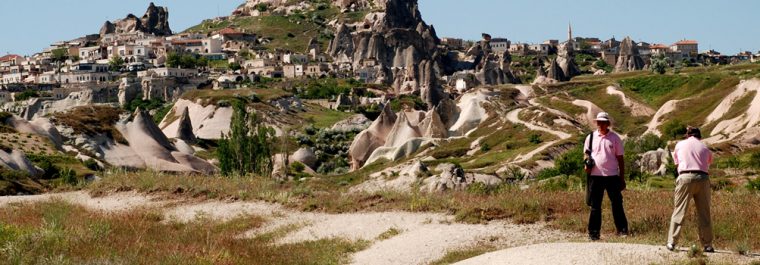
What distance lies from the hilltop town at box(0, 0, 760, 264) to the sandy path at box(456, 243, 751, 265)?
0.16 feet

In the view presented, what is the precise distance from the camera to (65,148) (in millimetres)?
78875

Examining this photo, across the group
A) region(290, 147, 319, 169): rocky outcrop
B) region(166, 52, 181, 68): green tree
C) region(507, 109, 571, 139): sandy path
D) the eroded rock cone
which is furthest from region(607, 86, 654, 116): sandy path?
region(166, 52, 181, 68): green tree

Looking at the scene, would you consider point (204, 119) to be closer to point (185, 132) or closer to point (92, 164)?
point (185, 132)

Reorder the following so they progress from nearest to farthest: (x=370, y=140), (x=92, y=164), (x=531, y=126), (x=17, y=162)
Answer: (x=17, y=162) < (x=92, y=164) < (x=531, y=126) < (x=370, y=140)

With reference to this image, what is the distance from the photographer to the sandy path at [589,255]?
49.0 feet

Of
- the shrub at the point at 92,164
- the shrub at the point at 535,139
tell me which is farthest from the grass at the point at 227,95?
the shrub at the point at 92,164

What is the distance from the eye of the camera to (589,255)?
50.3 feet

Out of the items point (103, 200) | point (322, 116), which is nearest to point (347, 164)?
point (322, 116)

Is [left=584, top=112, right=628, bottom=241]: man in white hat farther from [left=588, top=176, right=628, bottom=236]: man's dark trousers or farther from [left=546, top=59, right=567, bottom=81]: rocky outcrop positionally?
[left=546, top=59, right=567, bottom=81]: rocky outcrop

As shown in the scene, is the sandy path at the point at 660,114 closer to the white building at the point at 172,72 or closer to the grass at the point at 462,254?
the grass at the point at 462,254

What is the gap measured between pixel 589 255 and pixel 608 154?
109 inches

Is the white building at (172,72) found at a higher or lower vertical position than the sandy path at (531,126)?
higher

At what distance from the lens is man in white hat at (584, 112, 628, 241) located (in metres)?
17.6

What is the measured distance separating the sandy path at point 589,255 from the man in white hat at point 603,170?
144cm
